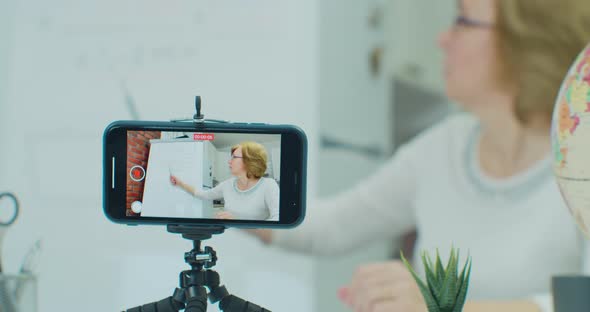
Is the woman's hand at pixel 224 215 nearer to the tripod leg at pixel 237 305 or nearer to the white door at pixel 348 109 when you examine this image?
the tripod leg at pixel 237 305

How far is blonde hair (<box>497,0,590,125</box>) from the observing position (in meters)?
1.12

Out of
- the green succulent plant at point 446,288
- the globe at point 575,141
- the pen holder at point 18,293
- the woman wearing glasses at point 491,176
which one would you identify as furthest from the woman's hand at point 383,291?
the woman wearing glasses at point 491,176

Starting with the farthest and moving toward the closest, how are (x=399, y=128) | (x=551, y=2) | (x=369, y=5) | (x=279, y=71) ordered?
(x=399, y=128) < (x=369, y=5) < (x=279, y=71) < (x=551, y=2)

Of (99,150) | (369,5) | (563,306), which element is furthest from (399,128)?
(563,306)

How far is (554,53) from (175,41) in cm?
75

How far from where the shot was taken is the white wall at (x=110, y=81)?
4.48 feet

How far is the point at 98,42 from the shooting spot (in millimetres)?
1426

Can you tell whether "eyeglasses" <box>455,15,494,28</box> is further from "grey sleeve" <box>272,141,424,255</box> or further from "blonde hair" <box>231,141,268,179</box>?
"blonde hair" <box>231,141,268,179</box>

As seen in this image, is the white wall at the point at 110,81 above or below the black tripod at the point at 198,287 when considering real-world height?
above

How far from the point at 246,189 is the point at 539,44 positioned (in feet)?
2.75

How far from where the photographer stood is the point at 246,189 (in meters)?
0.51

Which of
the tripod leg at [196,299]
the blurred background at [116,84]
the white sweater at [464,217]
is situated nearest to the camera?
the tripod leg at [196,299]

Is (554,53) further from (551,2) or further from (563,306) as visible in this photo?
(563,306)

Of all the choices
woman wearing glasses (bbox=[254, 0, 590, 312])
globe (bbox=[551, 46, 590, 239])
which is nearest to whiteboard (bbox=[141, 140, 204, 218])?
globe (bbox=[551, 46, 590, 239])
